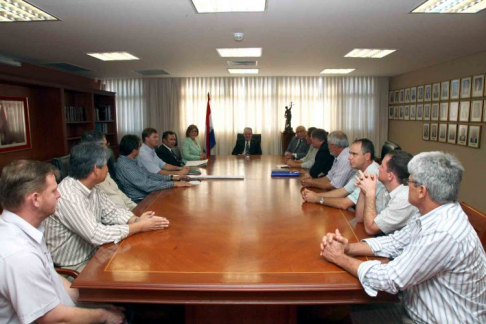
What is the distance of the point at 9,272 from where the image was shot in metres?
1.25

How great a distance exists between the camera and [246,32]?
4066 mm

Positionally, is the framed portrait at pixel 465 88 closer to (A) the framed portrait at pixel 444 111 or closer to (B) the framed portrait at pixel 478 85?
(B) the framed portrait at pixel 478 85

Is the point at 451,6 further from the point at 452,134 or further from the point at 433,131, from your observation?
the point at 433,131

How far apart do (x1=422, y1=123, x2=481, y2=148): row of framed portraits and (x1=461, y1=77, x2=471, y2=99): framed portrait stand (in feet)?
1.64

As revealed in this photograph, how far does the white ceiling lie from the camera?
125 inches

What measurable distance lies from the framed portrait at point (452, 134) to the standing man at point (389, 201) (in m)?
4.71

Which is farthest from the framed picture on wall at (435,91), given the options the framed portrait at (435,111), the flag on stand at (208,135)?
the flag on stand at (208,135)

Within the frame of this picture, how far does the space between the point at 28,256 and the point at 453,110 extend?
6.63 metres

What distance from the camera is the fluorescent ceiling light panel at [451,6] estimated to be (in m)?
3.11

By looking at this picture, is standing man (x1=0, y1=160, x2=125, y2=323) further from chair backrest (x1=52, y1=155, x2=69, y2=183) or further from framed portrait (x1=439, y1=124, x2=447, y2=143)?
framed portrait (x1=439, y1=124, x2=447, y2=143)

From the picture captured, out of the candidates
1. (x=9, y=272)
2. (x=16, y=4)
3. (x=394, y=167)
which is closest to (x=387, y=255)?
(x=394, y=167)

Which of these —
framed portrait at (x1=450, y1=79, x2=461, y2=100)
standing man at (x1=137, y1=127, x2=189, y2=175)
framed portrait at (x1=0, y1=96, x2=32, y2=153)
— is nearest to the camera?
standing man at (x1=137, y1=127, x2=189, y2=175)

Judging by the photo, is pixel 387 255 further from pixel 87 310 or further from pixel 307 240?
A: pixel 87 310

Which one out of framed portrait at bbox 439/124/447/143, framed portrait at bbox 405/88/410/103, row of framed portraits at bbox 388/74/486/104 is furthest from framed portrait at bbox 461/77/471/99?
framed portrait at bbox 405/88/410/103
